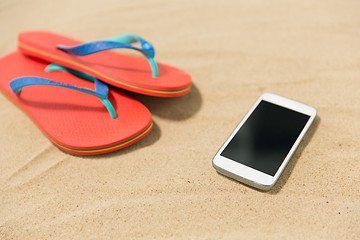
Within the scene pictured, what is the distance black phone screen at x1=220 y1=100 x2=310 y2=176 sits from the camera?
766 millimetres

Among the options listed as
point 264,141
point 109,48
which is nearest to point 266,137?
point 264,141

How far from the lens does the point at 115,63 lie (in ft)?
3.26

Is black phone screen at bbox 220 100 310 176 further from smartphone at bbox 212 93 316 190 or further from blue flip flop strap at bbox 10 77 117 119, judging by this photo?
blue flip flop strap at bbox 10 77 117 119

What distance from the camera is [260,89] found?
1.00 meters

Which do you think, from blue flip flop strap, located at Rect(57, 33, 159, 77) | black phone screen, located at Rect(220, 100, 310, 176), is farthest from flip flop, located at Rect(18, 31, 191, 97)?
black phone screen, located at Rect(220, 100, 310, 176)

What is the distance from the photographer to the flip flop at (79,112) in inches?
32.8

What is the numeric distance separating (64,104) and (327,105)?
701 mm

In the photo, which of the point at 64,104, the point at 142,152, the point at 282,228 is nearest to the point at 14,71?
the point at 64,104

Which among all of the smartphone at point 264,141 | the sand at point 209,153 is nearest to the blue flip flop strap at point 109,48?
the sand at point 209,153

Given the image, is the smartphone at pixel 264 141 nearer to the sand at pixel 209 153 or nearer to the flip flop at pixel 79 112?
the sand at pixel 209 153

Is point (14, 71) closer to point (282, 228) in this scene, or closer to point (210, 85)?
point (210, 85)

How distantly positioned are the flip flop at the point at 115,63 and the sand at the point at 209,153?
82 millimetres

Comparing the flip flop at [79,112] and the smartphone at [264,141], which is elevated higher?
the flip flop at [79,112]

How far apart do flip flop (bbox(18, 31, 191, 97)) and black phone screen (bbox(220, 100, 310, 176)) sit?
205mm
